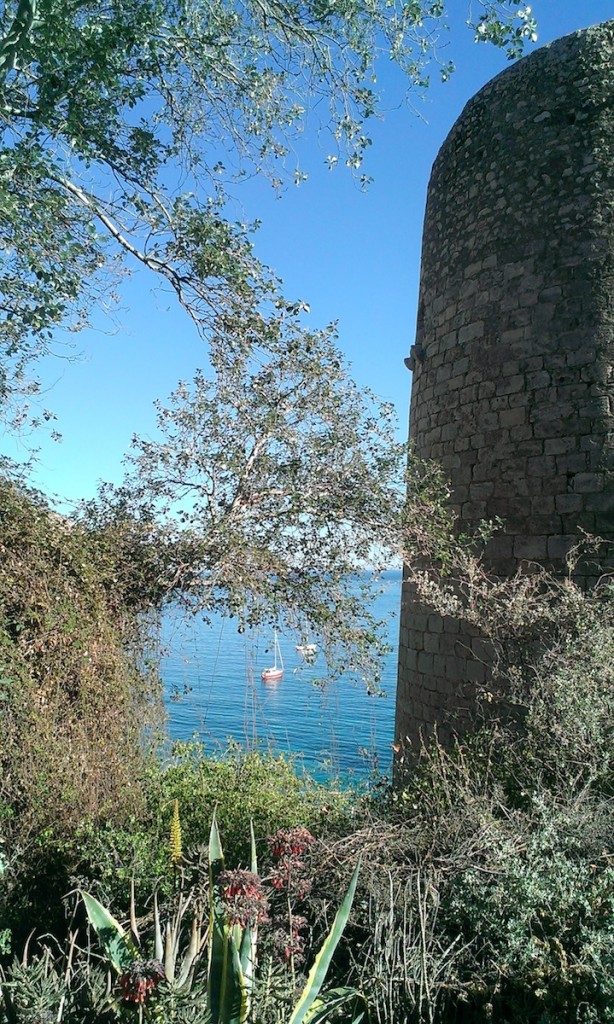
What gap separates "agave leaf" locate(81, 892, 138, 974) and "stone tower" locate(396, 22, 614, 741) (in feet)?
12.2

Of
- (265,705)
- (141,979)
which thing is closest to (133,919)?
(141,979)

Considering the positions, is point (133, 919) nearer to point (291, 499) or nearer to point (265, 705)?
point (291, 499)

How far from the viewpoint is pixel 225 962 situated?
8.23 ft

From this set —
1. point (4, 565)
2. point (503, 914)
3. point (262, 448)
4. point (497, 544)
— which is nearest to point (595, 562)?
point (497, 544)

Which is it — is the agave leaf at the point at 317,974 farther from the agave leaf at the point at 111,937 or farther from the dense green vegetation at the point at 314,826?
the agave leaf at the point at 111,937

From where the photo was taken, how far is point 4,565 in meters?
4.58

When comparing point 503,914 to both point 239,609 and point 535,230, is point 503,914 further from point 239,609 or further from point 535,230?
point 535,230

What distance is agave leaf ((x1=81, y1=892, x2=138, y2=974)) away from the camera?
279cm

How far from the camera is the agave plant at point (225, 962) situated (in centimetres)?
246

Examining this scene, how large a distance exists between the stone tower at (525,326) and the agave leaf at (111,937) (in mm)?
3732

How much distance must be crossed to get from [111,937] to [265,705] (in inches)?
438

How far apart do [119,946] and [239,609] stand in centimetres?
281

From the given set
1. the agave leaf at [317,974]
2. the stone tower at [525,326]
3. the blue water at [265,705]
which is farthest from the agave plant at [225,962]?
the stone tower at [525,326]

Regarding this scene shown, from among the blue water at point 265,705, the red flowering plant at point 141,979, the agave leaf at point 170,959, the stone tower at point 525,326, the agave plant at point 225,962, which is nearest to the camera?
the red flowering plant at point 141,979
